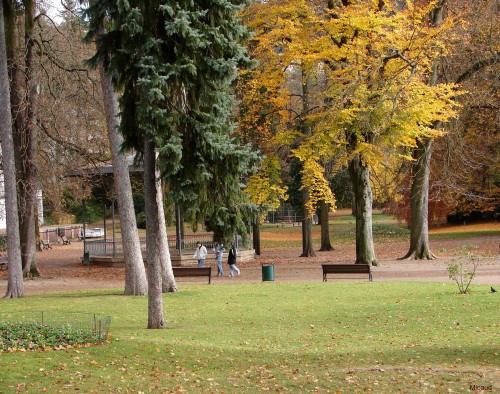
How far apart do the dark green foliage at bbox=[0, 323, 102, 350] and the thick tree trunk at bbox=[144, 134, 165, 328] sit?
269cm

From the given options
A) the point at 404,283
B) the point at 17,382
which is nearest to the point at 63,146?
the point at 404,283

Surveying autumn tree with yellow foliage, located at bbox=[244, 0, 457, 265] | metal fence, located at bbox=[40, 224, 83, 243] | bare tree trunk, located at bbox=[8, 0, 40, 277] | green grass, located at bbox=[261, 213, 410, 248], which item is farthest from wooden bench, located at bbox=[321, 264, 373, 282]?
metal fence, located at bbox=[40, 224, 83, 243]

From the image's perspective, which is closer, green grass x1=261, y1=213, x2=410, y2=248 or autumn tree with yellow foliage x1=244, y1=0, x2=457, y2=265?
autumn tree with yellow foliage x1=244, y1=0, x2=457, y2=265

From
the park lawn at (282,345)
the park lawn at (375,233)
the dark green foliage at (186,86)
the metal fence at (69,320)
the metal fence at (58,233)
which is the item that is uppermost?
the dark green foliage at (186,86)

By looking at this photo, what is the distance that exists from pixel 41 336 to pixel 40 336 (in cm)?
3

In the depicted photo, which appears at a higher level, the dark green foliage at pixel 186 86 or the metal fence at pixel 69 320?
the dark green foliage at pixel 186 86

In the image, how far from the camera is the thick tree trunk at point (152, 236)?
15.3m

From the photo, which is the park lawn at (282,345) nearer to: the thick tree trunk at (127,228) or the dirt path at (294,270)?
the thick tree trunk at (127,228)

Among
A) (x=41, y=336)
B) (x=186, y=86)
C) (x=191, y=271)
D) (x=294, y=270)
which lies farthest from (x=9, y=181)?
(x=294, y=270)

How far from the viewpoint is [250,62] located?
15.0m

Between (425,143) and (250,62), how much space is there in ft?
65.1

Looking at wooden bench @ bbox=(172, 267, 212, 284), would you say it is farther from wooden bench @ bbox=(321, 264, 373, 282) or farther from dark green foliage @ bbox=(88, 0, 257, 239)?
dark green foliage @ bbox=(88, 0, 257, 239)

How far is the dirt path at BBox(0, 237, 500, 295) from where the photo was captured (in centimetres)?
2753

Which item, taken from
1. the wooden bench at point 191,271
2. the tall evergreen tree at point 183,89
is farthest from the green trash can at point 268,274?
the tall evergreen tree at point 183,89
